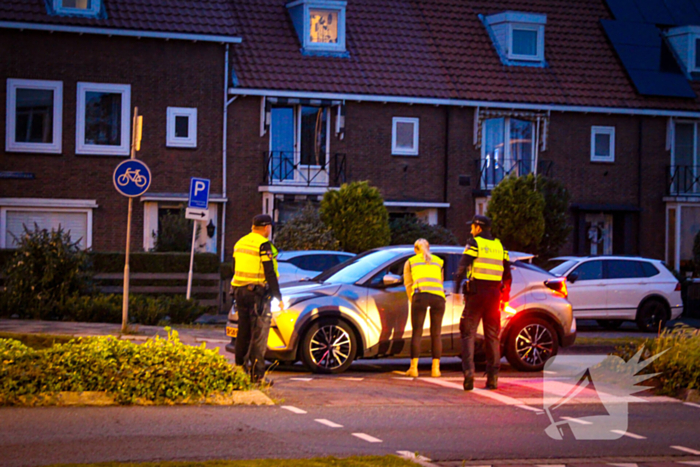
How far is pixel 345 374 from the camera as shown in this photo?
12664 mm

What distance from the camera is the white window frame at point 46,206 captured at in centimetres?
2562

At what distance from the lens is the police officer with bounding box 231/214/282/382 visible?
35.7 feet

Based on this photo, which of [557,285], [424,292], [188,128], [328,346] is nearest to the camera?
[424,292]

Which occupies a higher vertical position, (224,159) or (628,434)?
(224,159)

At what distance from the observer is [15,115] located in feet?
84.6

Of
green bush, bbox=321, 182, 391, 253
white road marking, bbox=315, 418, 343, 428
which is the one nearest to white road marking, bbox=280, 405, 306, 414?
white road marking, bbox=315, 418, 343, 428

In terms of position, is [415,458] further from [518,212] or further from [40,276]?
[518,212]

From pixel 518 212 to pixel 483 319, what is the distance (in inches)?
647

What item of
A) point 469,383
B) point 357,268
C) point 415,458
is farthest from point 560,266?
point 415,458

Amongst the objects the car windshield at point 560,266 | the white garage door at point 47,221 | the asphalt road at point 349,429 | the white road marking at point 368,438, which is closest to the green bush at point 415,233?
the car windshield at point 560,266

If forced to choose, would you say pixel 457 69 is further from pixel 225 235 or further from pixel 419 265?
pixel 419 265

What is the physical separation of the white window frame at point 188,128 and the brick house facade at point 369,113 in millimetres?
144

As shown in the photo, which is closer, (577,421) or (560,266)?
(577,421)

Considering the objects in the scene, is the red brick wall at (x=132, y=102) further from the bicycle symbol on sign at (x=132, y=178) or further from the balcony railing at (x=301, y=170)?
the bicycle symbol on sign at (x=132, y=178)
